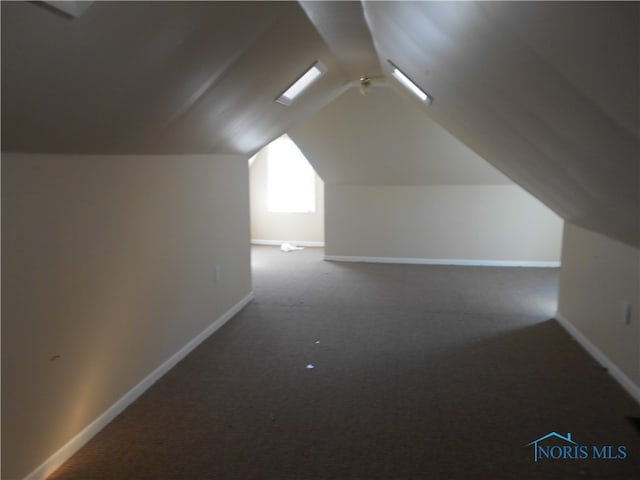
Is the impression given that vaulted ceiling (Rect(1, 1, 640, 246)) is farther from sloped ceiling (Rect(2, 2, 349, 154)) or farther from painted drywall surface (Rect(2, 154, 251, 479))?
painted drywall surface (Rect(2, 154, 251, 479))

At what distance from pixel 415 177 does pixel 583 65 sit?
4914mm

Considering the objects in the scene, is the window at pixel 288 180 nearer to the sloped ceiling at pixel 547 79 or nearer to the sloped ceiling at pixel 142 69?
the sloped ceiling at pixel 142 69

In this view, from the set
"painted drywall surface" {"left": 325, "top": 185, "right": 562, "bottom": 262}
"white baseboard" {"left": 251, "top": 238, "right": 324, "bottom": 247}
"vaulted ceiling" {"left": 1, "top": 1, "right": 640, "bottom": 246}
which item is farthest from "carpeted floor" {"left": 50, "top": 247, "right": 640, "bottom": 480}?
"white baseboard" {"left": 251, "top": 238, "right": 324, "bottom": 247}

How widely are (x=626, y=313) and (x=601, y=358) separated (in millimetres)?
480

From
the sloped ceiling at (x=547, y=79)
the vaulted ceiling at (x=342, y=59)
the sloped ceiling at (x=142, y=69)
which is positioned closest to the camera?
the sloped ceiling at (x=547, y=79)

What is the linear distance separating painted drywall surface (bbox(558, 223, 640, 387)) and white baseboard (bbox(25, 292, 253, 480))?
9.14 ft

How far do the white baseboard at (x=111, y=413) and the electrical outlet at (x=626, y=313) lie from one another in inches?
110

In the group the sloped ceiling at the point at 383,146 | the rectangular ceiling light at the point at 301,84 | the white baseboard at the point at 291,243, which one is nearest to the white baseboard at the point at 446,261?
the sloped ceiling at the point at 383,146

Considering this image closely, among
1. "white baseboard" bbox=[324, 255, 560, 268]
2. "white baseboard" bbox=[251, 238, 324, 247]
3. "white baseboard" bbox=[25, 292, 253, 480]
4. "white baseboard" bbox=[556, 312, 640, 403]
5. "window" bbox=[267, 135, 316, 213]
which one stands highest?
"window" bbox=[267, 135, 316, 213]

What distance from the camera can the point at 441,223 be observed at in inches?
Result: 249

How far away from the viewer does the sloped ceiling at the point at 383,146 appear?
16.4ft

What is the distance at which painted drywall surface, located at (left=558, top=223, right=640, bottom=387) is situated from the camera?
8.83 feet

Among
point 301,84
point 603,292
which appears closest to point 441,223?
point 603,292

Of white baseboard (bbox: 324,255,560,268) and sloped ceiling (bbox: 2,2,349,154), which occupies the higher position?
sloped ceiling (bbox: 2,2,349,154)
